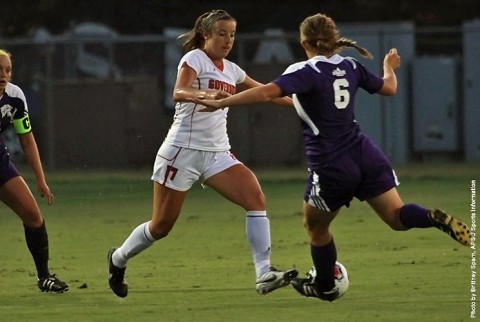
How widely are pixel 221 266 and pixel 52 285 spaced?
188cm

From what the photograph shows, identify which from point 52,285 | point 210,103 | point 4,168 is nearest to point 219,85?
point 210,103

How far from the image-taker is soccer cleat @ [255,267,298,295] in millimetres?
9297

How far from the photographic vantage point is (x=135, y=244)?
32.8 ft

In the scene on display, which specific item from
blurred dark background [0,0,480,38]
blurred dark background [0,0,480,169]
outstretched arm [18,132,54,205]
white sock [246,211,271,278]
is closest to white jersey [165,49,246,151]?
white sock [246,211,271,278]

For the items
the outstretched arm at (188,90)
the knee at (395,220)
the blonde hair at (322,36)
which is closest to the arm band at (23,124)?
the outstretched arm at (188,90)

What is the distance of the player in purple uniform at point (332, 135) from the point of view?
873cm

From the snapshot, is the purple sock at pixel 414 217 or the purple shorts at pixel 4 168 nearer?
the purple sock at pixel 414 217

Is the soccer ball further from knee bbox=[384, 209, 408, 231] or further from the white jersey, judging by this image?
the white jersey

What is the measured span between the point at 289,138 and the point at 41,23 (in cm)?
903

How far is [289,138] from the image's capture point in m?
24.5

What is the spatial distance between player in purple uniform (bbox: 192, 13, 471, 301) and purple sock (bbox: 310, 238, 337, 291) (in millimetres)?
258

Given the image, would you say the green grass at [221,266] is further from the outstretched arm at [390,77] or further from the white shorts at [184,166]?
the outstretched arm at [390,77]

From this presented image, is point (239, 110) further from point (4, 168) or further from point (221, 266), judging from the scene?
point (4, 168)

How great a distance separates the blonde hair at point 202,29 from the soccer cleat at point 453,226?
2157mm
